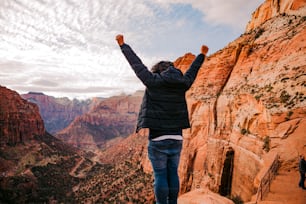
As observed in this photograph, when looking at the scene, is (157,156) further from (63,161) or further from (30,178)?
(63,161)

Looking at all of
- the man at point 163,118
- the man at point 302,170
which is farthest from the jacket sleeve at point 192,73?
the man at point 302,170

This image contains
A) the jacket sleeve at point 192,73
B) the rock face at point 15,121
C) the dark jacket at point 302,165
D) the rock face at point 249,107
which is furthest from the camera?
the rock face at point 15,121

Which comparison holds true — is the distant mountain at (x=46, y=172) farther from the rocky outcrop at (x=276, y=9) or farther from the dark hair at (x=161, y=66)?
the dark hair at (x=161, y=66)

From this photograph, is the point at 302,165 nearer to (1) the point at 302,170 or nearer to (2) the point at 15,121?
(1) the point at 302,170

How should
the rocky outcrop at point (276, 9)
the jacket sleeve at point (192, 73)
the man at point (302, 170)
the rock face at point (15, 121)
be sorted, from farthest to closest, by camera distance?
the rock face at point (15, 121) → the rocky outcrop at point (276, 9) → the man at point (302, 170) → the jacket sleeve at point (192, 73)

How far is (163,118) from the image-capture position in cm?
349

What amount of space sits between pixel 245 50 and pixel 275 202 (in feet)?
57.5

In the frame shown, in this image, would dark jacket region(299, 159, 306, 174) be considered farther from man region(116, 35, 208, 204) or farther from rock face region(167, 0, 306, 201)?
man region(116, 35, 208, 204)

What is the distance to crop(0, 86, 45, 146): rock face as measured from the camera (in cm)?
7484

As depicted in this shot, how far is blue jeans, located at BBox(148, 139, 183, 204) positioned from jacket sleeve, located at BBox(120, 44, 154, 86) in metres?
0.94

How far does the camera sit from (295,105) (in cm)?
1243

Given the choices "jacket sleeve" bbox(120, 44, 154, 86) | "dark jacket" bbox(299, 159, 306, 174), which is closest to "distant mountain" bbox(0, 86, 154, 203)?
"dark jacket" bbox(299, 159, 306, 174)

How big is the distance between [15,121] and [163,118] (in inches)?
3618

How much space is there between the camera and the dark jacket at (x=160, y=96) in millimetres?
3387
